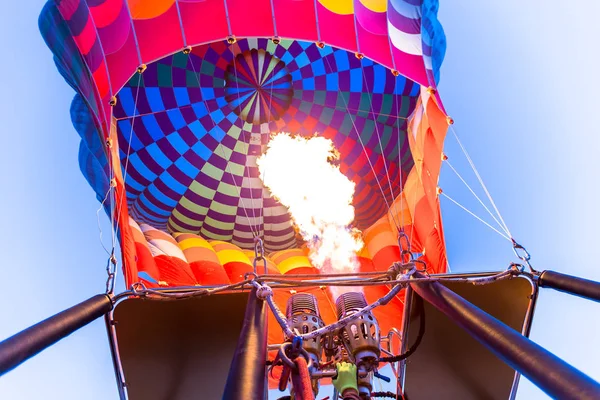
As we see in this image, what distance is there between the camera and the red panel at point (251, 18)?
480 centimetres

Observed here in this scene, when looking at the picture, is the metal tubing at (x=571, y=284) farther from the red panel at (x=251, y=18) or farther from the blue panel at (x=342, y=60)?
the blue panel at (x=342, y=60)

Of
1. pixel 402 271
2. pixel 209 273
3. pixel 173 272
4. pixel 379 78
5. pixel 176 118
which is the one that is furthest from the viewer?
pixel 176 118

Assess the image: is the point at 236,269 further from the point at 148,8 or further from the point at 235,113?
the point at 148,8

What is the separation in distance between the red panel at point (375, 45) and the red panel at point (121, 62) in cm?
216

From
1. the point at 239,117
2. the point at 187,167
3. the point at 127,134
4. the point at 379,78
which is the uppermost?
the point at 379,78

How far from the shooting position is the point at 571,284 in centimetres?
209

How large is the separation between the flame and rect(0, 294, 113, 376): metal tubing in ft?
14.0

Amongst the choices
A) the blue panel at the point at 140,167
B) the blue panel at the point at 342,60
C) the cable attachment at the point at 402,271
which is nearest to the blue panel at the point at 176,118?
the blue panel at the point at 140,167

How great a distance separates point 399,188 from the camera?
6.31 metres

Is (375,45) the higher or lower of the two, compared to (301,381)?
higher

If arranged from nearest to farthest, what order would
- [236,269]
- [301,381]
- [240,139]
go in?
[301,381] < [236,269] < [240,139]

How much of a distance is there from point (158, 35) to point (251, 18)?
3.00 ft

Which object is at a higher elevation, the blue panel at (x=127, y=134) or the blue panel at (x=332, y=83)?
the blue panel at (x=332, y=83)

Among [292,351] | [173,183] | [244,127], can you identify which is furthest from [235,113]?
[292,351]
